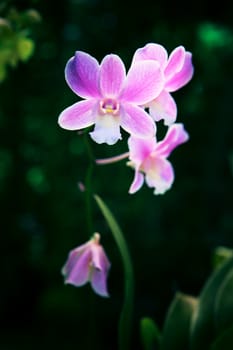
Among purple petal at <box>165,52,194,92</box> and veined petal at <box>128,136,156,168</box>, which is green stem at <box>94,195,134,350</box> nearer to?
veined petal at <box>128,136,156,168</box>

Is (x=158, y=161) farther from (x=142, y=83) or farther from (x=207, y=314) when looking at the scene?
(x=207, y=314)

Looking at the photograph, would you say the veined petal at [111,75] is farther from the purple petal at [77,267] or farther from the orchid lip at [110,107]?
the purple petal at [77,267]

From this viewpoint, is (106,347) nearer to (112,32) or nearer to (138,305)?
(138,305)

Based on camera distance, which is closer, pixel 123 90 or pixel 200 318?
pixel 123 90

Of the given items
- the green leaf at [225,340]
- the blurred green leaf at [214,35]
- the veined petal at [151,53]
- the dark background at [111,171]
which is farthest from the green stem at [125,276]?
the blurred green leaf at [214,35]

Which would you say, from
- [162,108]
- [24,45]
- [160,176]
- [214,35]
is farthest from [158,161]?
[214,35]

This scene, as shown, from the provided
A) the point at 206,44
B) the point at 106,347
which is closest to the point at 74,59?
the point at 106,347

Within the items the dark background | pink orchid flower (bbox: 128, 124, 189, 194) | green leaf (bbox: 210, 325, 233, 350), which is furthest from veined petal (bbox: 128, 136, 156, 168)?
the dark background
